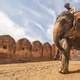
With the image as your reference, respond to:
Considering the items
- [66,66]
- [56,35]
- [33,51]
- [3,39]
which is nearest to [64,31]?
[56,35]

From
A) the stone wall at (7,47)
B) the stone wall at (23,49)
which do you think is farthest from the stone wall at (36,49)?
the stone wall at (7,47)

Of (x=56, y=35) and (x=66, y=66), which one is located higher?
(x=56, y=35)

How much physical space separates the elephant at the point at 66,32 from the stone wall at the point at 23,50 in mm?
13701

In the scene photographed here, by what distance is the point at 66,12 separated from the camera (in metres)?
8.09

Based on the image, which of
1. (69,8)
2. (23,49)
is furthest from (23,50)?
(69,8)

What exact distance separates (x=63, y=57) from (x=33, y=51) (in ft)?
60.0

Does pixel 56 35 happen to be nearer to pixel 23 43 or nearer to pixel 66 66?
pixel 66 66

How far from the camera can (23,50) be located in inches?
1005

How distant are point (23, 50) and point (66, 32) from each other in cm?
1757

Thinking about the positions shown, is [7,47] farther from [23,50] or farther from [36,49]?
[36,49]

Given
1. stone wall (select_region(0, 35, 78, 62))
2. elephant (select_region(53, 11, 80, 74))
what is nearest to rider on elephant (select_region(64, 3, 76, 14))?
elephant (select_region(53, 11, 80, 74))

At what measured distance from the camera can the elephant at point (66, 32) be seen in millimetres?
8031

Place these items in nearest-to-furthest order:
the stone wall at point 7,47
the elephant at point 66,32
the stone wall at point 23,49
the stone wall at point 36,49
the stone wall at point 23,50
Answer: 1. the elephant at point 66,32
2. the stone wall at point 7,47
3. the stone wall at point 23,50
4. the stone wall at point 23,49
5. the stone wall at point 36,49

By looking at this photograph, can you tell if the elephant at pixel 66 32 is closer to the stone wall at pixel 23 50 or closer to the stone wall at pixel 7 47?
the stone wall at pixel 23 50
